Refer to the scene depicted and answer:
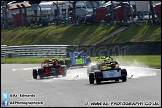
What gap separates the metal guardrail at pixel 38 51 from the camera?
107 ft

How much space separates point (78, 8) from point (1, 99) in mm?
31003

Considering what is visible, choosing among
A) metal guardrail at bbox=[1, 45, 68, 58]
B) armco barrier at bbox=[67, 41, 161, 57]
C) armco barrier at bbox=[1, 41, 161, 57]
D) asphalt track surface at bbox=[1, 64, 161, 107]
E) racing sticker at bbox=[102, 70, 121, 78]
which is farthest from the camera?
metal guardrail at bbox=[1, 45, 68, 58]

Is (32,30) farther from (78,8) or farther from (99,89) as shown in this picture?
(99,89)

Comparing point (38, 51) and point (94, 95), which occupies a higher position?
point (94, 95)

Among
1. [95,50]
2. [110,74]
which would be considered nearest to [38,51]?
[95,50]

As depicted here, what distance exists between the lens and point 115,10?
3722 centimetres

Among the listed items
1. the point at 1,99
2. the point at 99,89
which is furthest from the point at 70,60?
the point at 1,99

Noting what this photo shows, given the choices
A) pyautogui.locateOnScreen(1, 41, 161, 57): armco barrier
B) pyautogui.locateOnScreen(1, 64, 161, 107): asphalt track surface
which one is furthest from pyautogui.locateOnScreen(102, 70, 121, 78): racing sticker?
pyautogui.locateOnScreen(1, 41, 161, 57): armco barrier

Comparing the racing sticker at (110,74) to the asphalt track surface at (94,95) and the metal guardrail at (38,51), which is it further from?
the metal guardrail at (38,51)

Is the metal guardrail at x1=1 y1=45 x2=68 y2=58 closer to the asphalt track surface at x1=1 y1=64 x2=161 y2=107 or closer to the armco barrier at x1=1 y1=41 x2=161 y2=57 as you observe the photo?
the armco barrier at x1=1 y1=41 x2=161 y2=57

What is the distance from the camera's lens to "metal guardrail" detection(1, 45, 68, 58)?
1278 inches

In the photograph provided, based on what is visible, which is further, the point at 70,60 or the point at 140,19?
the point at 140,19

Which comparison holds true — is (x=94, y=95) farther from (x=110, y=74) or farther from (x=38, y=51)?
(x=38, y=51)

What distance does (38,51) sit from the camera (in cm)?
3378
